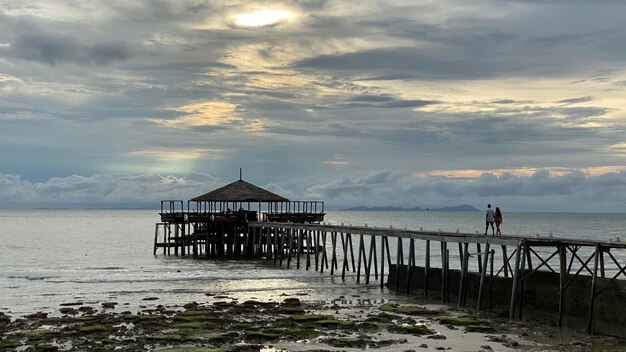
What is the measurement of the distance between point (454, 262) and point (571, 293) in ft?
126

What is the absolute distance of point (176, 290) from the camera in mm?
35812

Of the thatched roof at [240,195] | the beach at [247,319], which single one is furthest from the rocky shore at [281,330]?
the thatched roof at [240,195]

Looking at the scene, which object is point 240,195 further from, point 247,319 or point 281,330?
point 281,330

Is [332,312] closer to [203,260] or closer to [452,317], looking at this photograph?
[452,317]

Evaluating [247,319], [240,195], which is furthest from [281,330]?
[240,195]

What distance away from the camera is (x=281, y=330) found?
22.4 meters

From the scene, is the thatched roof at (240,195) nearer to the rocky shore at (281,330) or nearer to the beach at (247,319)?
the beach at (247,319)

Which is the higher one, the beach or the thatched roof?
the thatched roof

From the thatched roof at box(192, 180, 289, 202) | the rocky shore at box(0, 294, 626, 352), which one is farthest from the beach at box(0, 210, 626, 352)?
the thatched roof at box(192, 180, 289, 202)

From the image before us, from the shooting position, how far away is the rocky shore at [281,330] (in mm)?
20078

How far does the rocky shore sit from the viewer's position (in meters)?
20.1

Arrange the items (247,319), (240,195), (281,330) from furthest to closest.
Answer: (240,195), (247,319), (281,330)

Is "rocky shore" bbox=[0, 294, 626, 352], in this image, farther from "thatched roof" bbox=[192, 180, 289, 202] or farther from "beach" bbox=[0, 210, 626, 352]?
"thatched roof" bbox=[192, 180, 289, 202]

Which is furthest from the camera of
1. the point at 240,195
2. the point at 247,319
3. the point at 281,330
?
the point at 240,195
